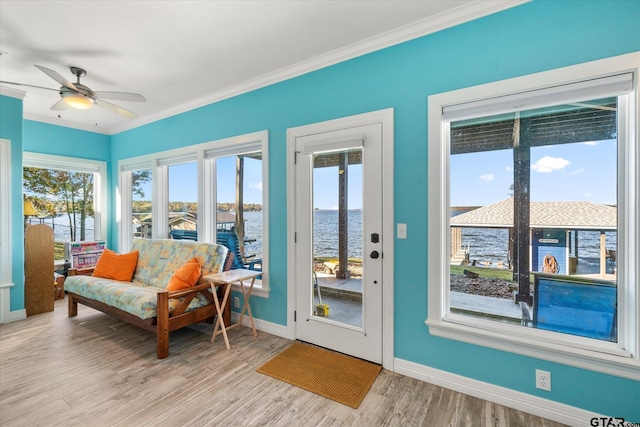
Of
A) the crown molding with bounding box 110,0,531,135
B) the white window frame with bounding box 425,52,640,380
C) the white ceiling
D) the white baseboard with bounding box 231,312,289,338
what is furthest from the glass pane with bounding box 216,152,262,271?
the white window frame with bounding box 425,52,640,380

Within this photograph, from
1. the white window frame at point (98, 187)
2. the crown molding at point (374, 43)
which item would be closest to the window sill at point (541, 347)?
the crown molding at point (374, 43)

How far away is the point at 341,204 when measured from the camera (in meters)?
2.61

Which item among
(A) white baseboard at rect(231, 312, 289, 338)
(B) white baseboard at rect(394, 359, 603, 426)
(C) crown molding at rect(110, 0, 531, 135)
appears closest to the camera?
(B) white baseboard at rect(394, 359, 603, 426)

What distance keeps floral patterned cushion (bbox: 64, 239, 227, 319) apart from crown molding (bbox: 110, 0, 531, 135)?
1.81m

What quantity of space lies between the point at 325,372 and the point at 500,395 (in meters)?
1.23

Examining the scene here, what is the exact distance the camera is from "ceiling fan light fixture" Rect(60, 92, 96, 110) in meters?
2.58

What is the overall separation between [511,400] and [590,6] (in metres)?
2.49

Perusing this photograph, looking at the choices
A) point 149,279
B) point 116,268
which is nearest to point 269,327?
point 149,279

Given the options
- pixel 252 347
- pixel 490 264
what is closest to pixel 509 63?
pixel 490 264

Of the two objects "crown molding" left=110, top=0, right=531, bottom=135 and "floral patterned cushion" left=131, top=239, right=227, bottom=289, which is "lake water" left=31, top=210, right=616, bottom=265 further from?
"crown molding" left=110, top=0, right=531, bottom=135

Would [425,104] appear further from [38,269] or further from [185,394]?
[38,269]

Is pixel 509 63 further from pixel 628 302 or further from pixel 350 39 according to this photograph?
pixel 628 302

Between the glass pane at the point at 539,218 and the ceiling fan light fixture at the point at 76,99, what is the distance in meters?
3.29

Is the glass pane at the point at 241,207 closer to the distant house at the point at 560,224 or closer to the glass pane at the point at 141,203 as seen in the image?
the glass pane at the point at 141,203
